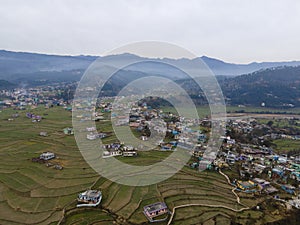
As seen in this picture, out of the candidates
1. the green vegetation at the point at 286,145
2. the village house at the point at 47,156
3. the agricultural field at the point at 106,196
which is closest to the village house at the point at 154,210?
the agricultural field at the point at 106,196

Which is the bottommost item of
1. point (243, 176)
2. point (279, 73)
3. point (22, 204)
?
point (22, 204)

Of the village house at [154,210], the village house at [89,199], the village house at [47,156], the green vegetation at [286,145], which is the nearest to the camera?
the village house at [154,210]

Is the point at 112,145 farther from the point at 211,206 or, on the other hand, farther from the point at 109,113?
the point at 109,113

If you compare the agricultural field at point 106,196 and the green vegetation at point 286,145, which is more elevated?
the green vegetation at point 286,145

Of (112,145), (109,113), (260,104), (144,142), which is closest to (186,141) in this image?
(144,142)

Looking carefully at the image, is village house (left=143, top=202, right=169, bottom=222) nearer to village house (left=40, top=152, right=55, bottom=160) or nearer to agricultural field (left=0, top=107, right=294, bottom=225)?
agricultural field (left=0, top=107, right=294, bottom=225)

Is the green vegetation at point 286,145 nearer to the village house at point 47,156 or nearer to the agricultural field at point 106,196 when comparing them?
the agricultural field at point 106,196

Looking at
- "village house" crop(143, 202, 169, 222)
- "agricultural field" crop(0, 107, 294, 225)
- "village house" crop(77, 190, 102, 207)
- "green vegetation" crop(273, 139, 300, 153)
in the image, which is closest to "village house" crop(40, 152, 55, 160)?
"agricultural field" crop(0, 107, 294, 225)

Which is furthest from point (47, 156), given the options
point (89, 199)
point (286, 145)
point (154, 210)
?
point (286, 145)
